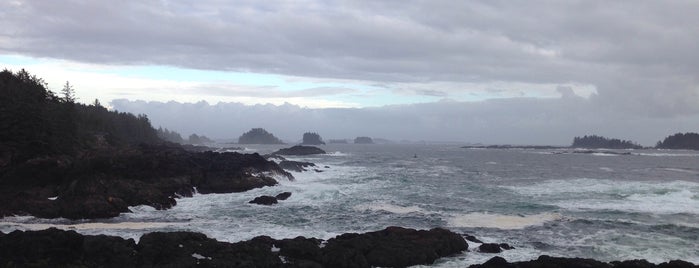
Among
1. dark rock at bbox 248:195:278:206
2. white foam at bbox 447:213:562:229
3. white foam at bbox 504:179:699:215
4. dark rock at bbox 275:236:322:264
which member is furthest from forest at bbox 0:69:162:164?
white foam at bbox 504:179:699:215

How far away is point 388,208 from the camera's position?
123 feet

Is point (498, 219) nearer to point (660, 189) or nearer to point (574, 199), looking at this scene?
point (574, 199)

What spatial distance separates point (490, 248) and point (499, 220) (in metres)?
9.42

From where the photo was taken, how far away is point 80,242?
2178cm

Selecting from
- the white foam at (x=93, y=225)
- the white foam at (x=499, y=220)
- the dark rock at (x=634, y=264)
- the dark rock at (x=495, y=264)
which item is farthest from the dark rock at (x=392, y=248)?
the white foam at (x=93, y=225)

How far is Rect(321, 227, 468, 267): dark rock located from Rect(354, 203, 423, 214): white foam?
10.5 meters

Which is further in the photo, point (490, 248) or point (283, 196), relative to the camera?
point (283, 196)

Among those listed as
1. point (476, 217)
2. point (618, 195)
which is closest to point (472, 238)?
point (476, 217)

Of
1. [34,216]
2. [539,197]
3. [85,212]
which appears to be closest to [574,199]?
[539,197]

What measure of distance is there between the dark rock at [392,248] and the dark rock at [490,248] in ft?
2.56

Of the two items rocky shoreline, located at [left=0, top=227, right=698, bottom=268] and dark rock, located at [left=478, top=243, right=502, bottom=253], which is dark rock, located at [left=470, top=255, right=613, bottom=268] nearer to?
rocky shoreline, located at [left=0, top=227, right=698, bottom=268]

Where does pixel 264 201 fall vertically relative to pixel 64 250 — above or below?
above

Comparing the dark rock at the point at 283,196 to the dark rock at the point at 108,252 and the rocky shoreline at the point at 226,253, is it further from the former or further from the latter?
the dark rock at the point at 108,252

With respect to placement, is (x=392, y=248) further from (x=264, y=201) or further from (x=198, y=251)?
(x=264, y=201)
